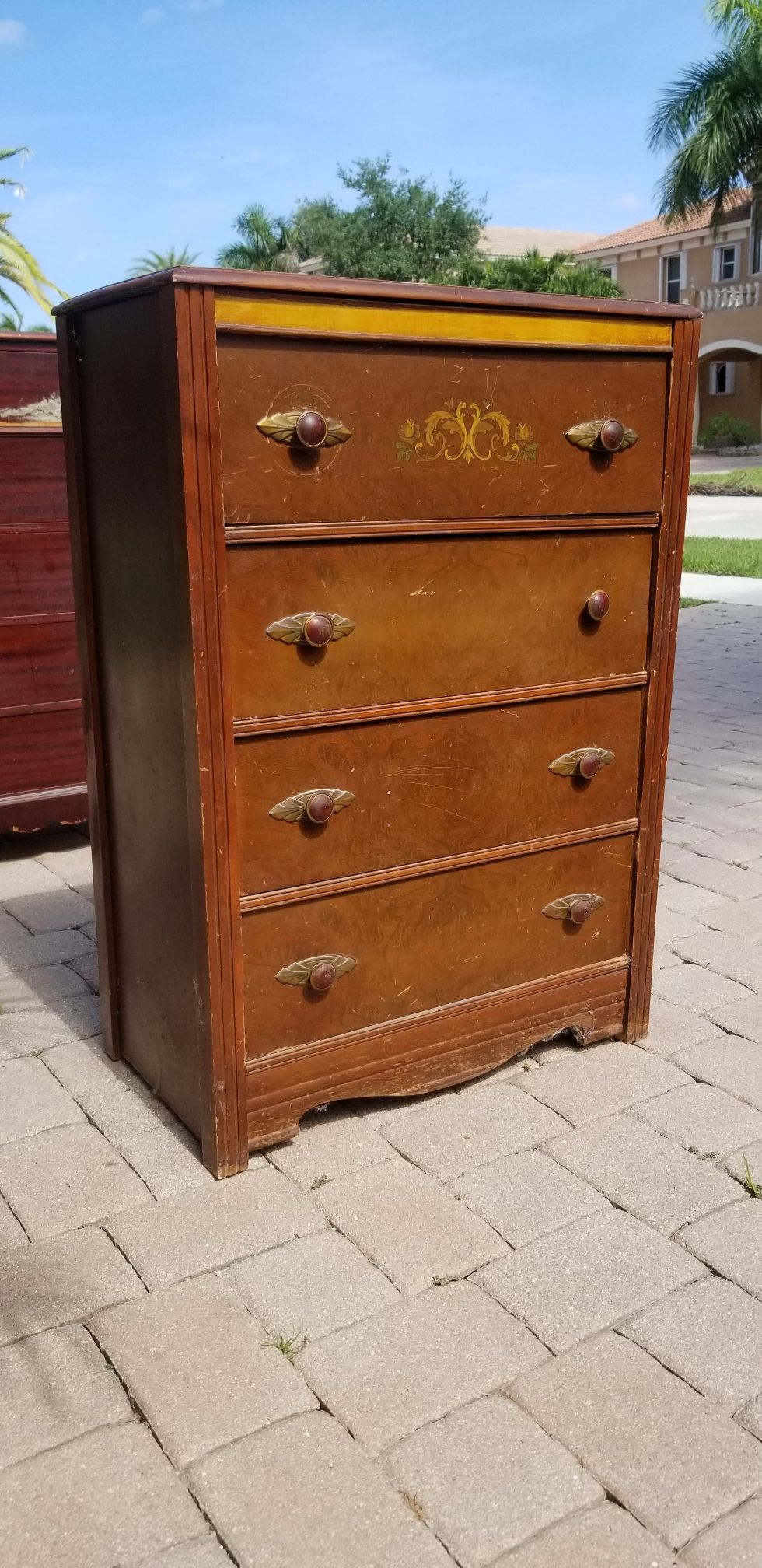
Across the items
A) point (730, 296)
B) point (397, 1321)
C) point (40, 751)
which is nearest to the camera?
point (397, 1321)

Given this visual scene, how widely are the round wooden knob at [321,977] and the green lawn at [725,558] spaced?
9.88 metres

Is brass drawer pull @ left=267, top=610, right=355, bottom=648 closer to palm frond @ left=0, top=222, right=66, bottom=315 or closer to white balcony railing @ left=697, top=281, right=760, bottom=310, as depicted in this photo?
palm frond @ left=0, top=222, right=66, bottom=315

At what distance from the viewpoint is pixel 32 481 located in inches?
164

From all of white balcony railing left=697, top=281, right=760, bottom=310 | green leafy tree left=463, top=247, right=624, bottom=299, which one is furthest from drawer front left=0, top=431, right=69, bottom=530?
white balcony railing left=697, top=281, right=760, bottom=310

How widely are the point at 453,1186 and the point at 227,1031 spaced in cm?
56

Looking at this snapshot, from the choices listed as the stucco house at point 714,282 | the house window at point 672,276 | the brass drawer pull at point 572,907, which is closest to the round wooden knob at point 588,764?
the brass drawer pull at point 572,907

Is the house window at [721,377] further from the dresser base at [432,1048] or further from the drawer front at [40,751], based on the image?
the dresser base at [432,1048]

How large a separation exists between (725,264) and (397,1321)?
39.9 metres

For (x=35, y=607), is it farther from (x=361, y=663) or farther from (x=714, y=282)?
(x=714, y=282)

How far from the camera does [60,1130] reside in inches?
107

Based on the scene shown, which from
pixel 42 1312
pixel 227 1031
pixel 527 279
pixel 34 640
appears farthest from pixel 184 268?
pixel 527 279

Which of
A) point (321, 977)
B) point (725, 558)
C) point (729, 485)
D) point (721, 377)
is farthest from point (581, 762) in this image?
point (721, 377)

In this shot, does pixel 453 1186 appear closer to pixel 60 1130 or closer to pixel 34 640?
pixel 60 1130

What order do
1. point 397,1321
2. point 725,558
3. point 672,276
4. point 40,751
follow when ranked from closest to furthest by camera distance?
point 397,1321
point 40,751
point 725,558
point 672,276
